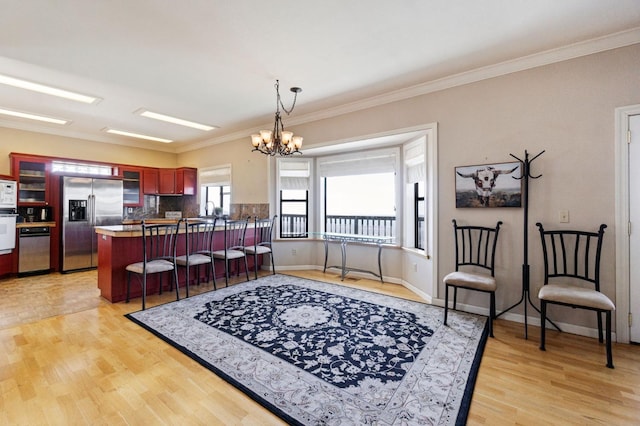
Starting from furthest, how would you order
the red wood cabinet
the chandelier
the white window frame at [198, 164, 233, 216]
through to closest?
the white window frame at [198, 164, 233, 216] < the red wood cabinet < the chandelier

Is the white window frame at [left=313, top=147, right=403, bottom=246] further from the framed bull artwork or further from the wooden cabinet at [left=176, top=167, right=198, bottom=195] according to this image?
the wooden cabinet at [left=176, top=167, right=198, bottom=195]

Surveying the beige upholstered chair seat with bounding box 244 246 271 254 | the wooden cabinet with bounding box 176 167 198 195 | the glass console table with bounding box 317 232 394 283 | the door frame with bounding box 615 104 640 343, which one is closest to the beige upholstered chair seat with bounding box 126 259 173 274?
the beige upholstered chair seat with bounding box 244 246 271 254

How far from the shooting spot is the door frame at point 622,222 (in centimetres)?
260

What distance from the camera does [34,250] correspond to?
5074mm

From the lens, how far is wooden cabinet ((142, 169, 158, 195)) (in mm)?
6812

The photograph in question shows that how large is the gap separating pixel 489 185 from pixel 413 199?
55.9 inches

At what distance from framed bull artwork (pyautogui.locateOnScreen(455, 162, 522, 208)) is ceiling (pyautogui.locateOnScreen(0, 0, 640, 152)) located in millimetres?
1133

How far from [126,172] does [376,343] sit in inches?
263

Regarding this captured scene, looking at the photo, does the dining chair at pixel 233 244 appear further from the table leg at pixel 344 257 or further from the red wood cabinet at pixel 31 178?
the red wood cabinet at pixel 31 178

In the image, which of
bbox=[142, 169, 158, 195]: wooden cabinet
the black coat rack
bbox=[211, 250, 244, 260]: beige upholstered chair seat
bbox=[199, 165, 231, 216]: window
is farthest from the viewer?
bbox=[142, 169, 158, 195]: wooden cabinet

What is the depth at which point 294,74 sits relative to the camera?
344 centimetres

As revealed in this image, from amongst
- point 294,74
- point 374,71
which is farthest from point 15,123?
point 374,71

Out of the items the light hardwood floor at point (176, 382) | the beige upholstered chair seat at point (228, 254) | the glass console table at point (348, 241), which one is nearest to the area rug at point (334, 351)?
the light hardwood floor at point (176, 382)

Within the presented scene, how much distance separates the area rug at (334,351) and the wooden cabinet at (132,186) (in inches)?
163
